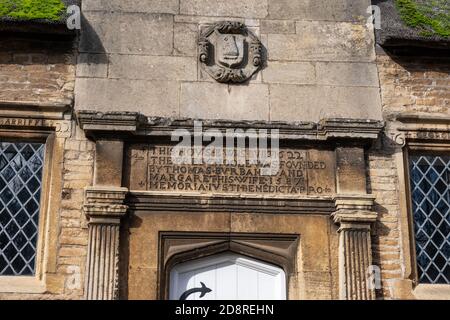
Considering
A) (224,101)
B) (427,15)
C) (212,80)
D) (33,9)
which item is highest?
(427,15)

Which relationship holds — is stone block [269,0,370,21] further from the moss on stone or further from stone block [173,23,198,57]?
the moss on stone

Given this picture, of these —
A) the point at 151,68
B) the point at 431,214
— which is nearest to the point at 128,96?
the point at 151,68

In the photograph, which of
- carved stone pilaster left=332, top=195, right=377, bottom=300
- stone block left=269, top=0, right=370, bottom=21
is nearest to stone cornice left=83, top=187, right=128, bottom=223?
carved stone pilaster left=332, top=195, right=377, bottom=300

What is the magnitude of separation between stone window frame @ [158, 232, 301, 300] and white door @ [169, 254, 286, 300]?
8 cm

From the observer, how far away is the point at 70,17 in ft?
28.8

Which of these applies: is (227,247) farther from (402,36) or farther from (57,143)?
(402,36)

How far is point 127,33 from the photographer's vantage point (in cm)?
895

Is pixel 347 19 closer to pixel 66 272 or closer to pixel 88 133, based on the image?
pixel 88 133

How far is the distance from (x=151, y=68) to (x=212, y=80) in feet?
2.27

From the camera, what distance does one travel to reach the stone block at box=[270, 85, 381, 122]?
8.76 metres

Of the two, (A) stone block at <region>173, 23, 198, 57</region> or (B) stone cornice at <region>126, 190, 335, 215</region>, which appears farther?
(A) stone block at <region>173, 23, 198, 57</region>

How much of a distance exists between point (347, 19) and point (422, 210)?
2.40 metres

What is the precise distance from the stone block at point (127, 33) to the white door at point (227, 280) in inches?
95.9

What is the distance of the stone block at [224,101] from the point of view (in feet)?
28.5
